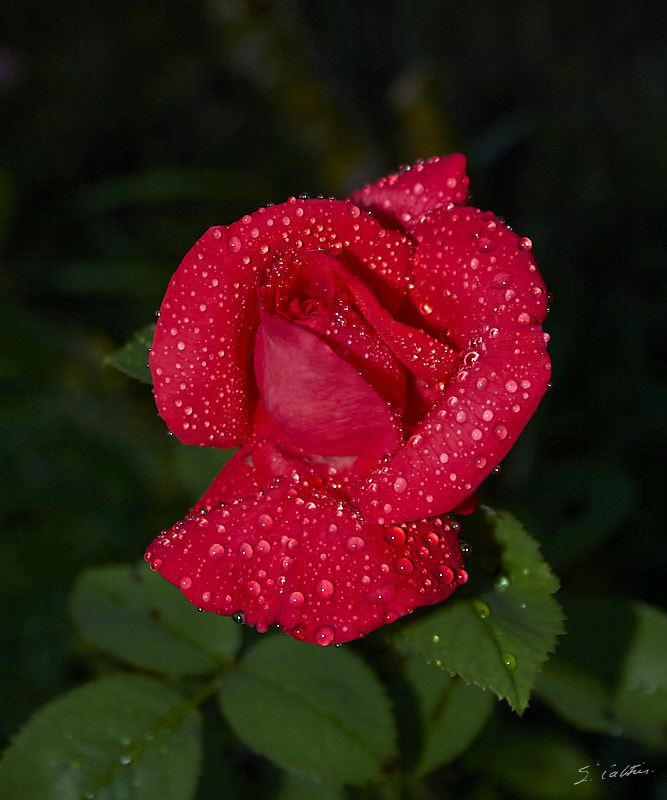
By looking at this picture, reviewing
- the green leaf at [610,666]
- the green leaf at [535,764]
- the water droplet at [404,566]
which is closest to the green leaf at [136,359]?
the water droplet at [404,566]

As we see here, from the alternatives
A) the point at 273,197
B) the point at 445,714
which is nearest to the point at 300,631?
the point at 445,714

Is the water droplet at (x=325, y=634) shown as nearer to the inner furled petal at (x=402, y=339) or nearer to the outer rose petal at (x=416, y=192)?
the inner furled petal at (x=402, y=339)

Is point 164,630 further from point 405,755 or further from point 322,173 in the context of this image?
point 322,173

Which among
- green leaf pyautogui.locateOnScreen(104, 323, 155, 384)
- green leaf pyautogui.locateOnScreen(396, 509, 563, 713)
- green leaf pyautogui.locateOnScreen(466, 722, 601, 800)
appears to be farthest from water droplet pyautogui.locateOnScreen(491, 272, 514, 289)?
green leaf pyautogui.locateOnScreen(466, 722, 601, 800)

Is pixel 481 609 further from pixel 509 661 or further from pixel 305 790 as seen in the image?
pixel 305 790

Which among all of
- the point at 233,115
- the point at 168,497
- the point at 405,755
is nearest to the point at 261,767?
the point at 405,755
